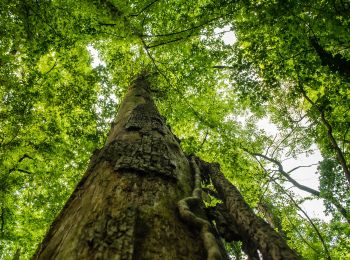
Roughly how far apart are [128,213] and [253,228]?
4.07ft

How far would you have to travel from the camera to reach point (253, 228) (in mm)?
2438

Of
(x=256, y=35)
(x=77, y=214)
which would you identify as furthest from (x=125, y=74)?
(x=77, y=214)

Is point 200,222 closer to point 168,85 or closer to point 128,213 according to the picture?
point 128,213

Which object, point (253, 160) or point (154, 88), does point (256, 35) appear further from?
point (253, 160)

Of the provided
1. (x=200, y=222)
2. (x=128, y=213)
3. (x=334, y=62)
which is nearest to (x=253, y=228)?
(x=200, y=222)

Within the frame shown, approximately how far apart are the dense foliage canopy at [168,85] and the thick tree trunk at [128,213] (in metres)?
3.12

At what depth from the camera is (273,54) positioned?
764cm

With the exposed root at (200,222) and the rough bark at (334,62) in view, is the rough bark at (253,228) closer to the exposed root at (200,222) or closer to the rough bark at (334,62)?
the exposed root at (200,222)

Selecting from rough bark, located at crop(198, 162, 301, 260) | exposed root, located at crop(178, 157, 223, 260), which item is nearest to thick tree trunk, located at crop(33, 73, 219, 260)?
exposed root, located at crop(178, 157, 223, 260)

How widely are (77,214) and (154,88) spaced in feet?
26.3

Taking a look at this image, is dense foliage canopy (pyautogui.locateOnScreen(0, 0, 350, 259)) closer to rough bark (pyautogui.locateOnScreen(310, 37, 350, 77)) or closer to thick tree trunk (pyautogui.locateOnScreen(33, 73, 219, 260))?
rough bark (pyautogui.locateOnScreen(310, 37, 350, 77))

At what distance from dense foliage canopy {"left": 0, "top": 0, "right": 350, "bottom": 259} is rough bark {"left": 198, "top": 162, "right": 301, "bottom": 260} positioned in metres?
2.88

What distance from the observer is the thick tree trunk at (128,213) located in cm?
165

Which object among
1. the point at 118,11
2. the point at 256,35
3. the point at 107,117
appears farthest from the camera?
the point at 107,117
